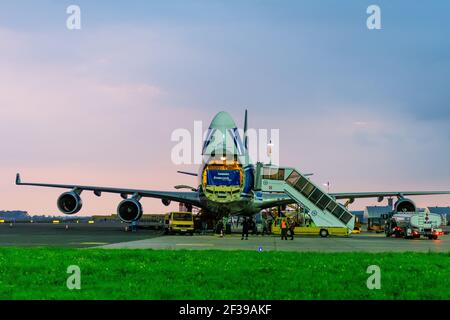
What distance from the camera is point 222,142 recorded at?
44.1 meters

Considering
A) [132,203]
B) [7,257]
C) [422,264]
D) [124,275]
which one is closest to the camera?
[124,275]

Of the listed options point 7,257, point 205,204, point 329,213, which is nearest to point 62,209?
point 205,204

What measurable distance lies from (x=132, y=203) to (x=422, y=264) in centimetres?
3386

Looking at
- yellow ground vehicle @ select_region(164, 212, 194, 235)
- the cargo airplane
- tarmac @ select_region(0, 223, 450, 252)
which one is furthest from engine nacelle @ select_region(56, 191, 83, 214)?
tarmac @ select_region(0, 223, 450, 252)

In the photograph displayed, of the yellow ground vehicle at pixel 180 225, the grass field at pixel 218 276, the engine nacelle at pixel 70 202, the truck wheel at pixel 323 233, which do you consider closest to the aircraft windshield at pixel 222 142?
the yellow ground vehicle at pixel 180 225

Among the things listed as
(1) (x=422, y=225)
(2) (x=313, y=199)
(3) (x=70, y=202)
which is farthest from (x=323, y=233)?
(3) (x=70, y=202)

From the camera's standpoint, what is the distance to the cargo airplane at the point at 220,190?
4322cm

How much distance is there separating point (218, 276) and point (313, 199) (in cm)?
3088

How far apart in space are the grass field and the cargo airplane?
2289 cm

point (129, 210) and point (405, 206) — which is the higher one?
Result: point (405, 206)

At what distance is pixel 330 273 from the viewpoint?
15.4m

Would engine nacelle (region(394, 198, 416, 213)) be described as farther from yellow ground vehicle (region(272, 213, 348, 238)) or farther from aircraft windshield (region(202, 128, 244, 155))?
aircraft windshield (region(202, 128, 244, 155))

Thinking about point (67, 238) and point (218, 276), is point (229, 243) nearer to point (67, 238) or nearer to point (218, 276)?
point (67, 238)
